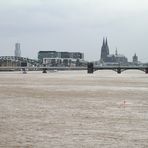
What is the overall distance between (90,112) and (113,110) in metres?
1.40

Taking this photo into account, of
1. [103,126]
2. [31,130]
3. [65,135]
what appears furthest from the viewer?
[103,126]

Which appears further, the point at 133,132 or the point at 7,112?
the point at 7,112

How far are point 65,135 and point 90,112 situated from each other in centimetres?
679

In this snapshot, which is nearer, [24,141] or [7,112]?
[24,141]

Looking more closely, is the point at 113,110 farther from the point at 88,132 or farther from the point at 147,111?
the point at 88,132

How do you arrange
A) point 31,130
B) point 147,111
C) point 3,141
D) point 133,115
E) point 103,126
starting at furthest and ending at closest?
point 147,111 < point 133,115 < point 103,126 < point 31,130 < point 3,141

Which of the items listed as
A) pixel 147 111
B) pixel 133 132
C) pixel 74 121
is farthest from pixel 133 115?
pixel 133 132

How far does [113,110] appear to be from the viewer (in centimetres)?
2214

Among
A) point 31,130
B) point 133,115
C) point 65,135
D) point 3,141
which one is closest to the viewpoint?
point 3,141

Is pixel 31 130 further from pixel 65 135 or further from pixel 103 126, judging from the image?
pixel 103 126

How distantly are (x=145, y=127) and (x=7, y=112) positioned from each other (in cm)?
678

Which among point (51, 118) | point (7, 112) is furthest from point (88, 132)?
point (7, 112)

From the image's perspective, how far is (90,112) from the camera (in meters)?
21.2

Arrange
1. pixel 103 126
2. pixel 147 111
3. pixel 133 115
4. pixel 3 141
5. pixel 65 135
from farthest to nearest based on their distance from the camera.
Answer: pixel 147 111 < pixel 133 115 < pixel 103 126 < pixel 65 135 < pixel 3 141
